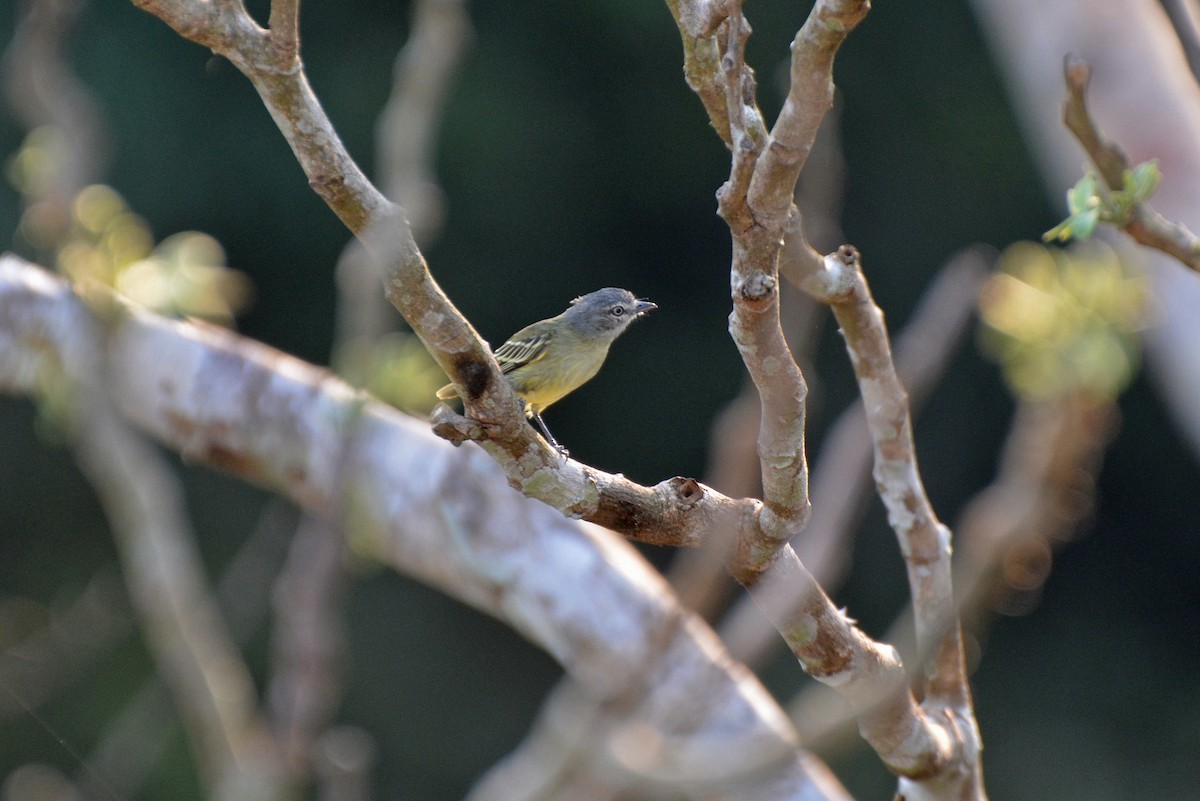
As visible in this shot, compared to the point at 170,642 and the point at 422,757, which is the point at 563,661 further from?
the point at 422,757

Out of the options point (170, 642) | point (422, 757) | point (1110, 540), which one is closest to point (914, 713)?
point (170, 642)

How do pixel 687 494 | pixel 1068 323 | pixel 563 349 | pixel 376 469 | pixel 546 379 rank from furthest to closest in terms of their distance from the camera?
pixel 376 469, pixel 563 349, pixel 546 379, pixel 1068 323, pixel 687 494

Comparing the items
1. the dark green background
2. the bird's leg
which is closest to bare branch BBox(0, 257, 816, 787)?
the bird's leg

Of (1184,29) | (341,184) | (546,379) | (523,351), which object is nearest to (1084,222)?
(1184,29)

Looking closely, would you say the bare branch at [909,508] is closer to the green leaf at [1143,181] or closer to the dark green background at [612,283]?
the green leaf at [1143,181]

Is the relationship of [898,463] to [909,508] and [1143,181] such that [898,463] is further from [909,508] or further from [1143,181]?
[1143,181]

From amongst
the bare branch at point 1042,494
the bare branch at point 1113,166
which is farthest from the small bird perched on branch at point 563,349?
the bare branch at point 1113,166
